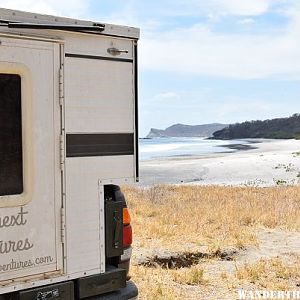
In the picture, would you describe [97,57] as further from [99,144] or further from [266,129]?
[266,129]

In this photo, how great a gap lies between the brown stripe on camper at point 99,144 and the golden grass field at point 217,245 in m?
2.32

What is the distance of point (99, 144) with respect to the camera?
4.05 metres

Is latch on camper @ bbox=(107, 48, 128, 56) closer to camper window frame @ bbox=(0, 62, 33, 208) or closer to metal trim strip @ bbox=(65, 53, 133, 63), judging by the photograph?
metal trim strip @ bbox=(65, 53, 133, 63)

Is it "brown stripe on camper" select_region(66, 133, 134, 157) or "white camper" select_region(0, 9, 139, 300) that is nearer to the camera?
"white camper" select_region(0, 9, 139, 300)

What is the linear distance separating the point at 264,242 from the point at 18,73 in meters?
6.51

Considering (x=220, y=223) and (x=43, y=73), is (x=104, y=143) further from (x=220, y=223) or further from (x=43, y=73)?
(x=220, y=223)

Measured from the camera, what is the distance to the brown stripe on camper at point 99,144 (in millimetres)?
3883

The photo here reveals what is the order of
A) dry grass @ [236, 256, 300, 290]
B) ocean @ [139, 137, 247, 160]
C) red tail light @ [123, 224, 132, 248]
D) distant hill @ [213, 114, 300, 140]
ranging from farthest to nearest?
distant hill @ [213, 114, 300, 140]
ocean @ [139, 137, 247, 160]
dry grass @ [236, 256, 300, 290]
red tail light @ [123, 224, 132, 248]

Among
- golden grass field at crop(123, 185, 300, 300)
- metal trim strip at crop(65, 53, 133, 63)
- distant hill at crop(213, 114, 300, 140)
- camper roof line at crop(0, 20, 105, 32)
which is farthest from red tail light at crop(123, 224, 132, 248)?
distant hill at crop(213, 114, 300, 140)

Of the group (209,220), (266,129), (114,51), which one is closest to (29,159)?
(114,51)

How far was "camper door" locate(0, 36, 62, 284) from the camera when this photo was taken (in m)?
3.54

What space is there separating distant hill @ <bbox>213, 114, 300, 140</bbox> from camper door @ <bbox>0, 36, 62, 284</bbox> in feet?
385

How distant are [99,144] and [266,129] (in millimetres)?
131578

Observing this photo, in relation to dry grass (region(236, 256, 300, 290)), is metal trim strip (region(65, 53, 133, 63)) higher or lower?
Result: higher
